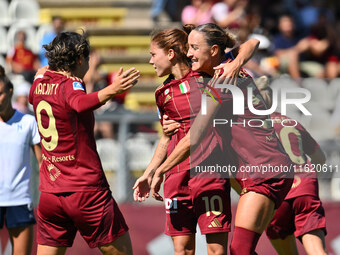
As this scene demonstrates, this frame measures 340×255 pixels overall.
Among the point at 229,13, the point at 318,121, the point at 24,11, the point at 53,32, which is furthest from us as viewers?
the point at 24,11

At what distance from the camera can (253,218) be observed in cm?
551

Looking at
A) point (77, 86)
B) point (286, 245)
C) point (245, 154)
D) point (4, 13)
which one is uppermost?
point (4, 13)

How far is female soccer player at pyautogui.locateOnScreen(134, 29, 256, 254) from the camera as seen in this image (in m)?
5.76

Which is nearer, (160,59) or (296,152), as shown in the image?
(160,59)

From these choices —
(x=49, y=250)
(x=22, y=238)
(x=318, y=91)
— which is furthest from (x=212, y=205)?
(x=318, y=91)

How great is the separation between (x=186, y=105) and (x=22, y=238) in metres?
2.07

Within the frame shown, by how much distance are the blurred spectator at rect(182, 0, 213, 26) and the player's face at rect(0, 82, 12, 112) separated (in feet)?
22.5

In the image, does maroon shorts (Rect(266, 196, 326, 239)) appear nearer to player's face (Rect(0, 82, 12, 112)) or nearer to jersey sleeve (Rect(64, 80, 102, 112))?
jersey sleeve (Rect(64, 80, 102, 112))

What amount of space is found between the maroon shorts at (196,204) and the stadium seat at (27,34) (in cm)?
846

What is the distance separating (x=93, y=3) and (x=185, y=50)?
9.88 meters

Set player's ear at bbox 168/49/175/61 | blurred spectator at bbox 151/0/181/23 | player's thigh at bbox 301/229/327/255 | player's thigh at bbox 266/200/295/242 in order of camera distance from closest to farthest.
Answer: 1. player's ear at bbox 168/49/175/61
2. player's thigh at bbox 301/229/327/255
3. player's thigh at bbox 266/200/295/242
4. blurred spectator at bbox 151/0/181/23

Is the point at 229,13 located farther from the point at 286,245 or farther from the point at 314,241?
the point at 314,241

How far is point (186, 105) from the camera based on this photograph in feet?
19.0

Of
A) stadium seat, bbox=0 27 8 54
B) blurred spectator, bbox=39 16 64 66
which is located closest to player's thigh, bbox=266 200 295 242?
blurred spectator, bbox=39 16 64 66
